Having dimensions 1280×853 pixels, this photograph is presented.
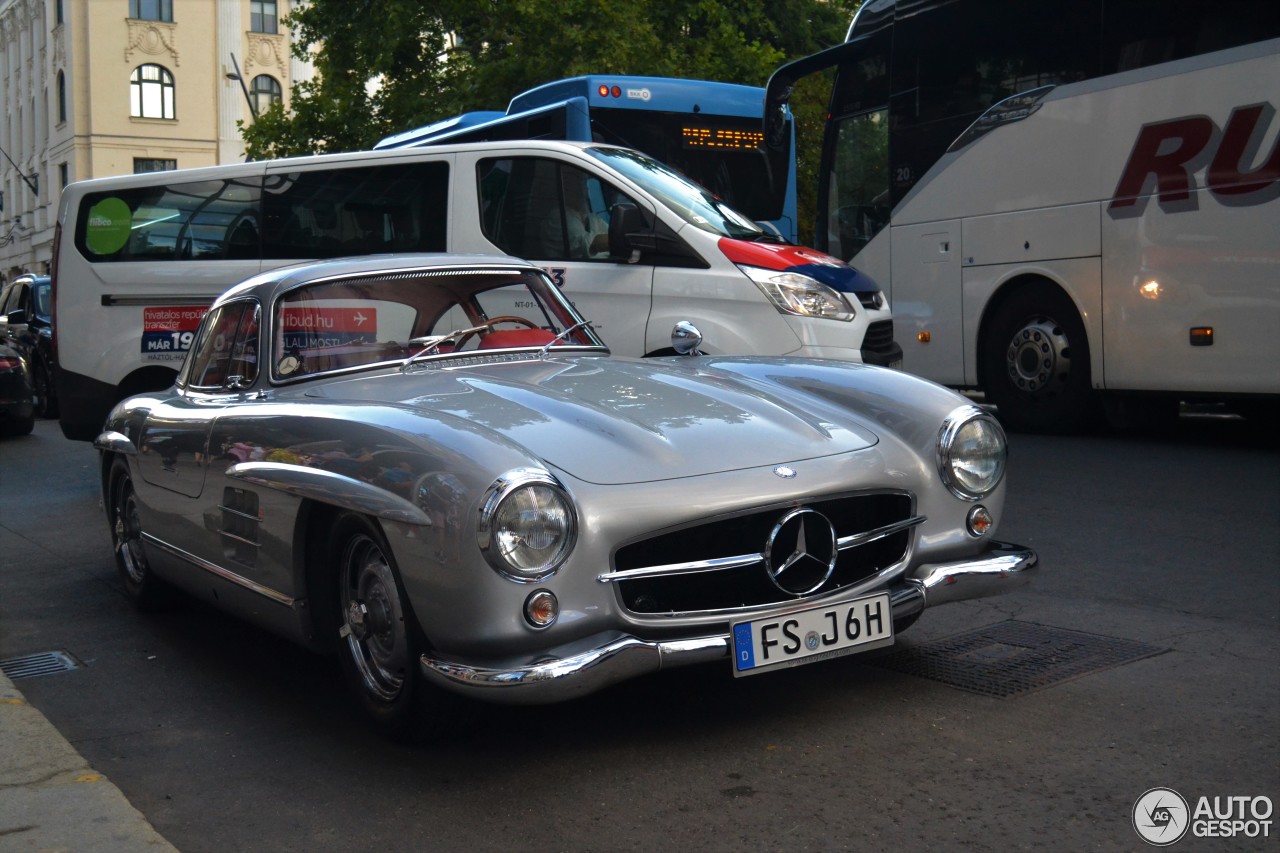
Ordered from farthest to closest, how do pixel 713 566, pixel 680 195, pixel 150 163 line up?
pixel 150 163
pixel 680 195
pixel 713 566

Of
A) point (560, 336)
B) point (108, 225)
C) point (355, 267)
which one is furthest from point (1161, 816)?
point (108, 225)

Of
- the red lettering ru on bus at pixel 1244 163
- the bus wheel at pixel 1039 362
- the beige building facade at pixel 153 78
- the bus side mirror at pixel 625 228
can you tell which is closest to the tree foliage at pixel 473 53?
the bus wheel at pixel 1039 362

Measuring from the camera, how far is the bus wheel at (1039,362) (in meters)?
10.9

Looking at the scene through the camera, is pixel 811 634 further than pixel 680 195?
Result: No

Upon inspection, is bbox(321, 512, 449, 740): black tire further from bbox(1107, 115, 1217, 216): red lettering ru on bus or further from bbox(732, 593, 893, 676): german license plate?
bbox(1107, 115, 1217, 216): red lettering ru on bus

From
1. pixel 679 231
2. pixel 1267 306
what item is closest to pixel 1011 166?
pixel 1267 306

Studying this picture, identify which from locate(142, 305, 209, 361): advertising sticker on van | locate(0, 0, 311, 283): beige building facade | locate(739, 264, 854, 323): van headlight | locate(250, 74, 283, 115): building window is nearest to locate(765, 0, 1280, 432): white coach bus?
locate(739, 264, 854, 323): van headlight

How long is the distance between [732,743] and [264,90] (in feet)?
180

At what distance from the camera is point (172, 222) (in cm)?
1034

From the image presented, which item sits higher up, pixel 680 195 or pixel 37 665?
pixel 680 195

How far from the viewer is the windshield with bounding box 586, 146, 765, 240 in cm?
888

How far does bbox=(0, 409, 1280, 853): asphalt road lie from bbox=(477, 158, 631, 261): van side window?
13.2 feet

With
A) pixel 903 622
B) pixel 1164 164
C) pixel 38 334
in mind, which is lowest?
pixel 903 622

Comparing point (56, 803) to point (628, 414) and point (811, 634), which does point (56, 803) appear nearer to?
point (628, 414)
